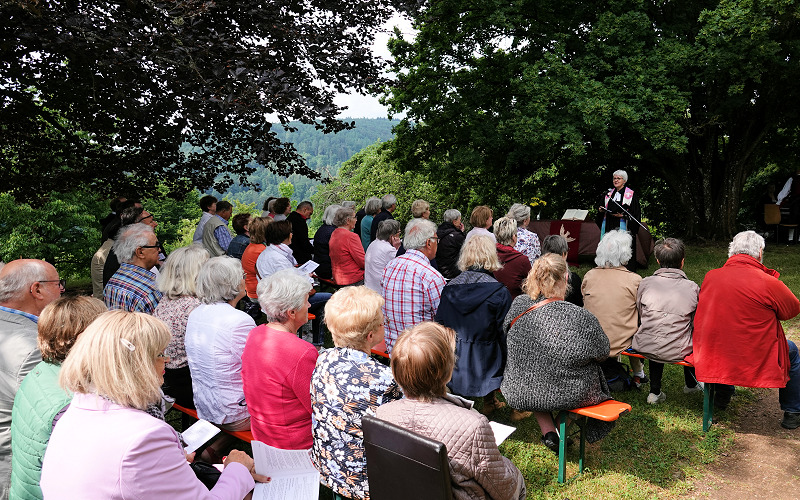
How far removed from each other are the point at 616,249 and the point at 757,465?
197cm

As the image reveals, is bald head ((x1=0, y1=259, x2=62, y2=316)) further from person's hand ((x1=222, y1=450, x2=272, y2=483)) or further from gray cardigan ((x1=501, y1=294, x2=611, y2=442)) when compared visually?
gray cardigan ((x1=501, y1=294, x2=611, y2=442))

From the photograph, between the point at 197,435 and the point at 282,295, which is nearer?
the point at 197,435

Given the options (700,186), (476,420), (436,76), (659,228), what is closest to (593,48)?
(436,76)

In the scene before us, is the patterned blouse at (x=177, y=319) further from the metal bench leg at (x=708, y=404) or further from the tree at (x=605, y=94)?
the tree at (x=605, y=94)

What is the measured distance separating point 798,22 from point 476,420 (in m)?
12.5

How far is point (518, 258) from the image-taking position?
5.61 meters

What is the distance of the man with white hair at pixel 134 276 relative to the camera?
4234 mm

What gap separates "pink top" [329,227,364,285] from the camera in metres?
6.93

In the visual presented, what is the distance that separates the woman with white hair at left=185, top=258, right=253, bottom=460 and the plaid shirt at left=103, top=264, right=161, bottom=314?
0.89 m

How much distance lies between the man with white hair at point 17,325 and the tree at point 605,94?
5.20m

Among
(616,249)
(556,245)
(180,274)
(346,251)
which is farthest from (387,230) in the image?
(180,274)

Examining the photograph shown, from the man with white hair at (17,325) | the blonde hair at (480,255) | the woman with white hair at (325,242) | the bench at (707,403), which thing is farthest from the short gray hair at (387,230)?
the man with white hair at (17,325)

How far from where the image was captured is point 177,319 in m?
3.87

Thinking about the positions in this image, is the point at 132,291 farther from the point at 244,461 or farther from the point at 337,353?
the point at 337,353
